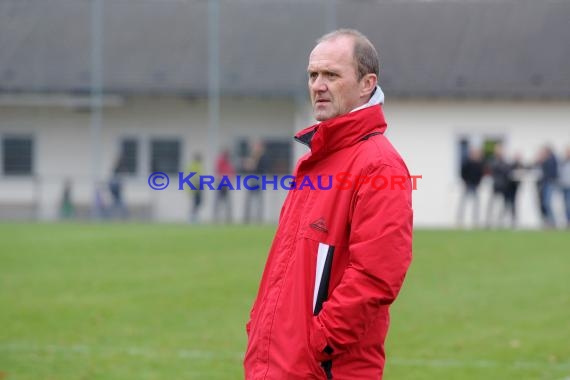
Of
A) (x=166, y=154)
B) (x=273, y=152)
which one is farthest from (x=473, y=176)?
(x=166, y=154)

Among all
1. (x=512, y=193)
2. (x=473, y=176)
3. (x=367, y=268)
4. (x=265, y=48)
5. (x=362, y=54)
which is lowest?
(x=512, y=193)

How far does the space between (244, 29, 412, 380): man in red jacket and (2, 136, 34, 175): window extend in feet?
107

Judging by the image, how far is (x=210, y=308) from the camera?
13.1m

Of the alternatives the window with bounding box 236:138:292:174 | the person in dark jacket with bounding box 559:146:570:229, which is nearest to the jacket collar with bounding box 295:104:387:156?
the person in dark jacket with bounding box 559:146:570:229

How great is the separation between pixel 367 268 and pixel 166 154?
3337 cm

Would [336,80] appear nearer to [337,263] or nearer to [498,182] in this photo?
[337,263]

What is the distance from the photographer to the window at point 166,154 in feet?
121

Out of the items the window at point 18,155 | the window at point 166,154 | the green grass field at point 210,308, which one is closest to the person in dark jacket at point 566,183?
the green grass field at point 210,308

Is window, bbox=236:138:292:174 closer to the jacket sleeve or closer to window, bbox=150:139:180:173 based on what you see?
window, bbox=150:139:180:173

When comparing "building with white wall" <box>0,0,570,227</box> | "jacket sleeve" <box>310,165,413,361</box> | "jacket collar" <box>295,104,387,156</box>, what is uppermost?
"building with white wall" <box>0,0,570,227</box>

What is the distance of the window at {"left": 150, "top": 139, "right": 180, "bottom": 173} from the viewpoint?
3691 cm

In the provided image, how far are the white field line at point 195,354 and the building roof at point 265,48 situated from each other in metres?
25.8

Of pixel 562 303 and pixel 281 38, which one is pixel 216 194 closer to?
pixel 281 38

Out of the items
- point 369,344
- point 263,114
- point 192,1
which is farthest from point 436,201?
point 369,344
